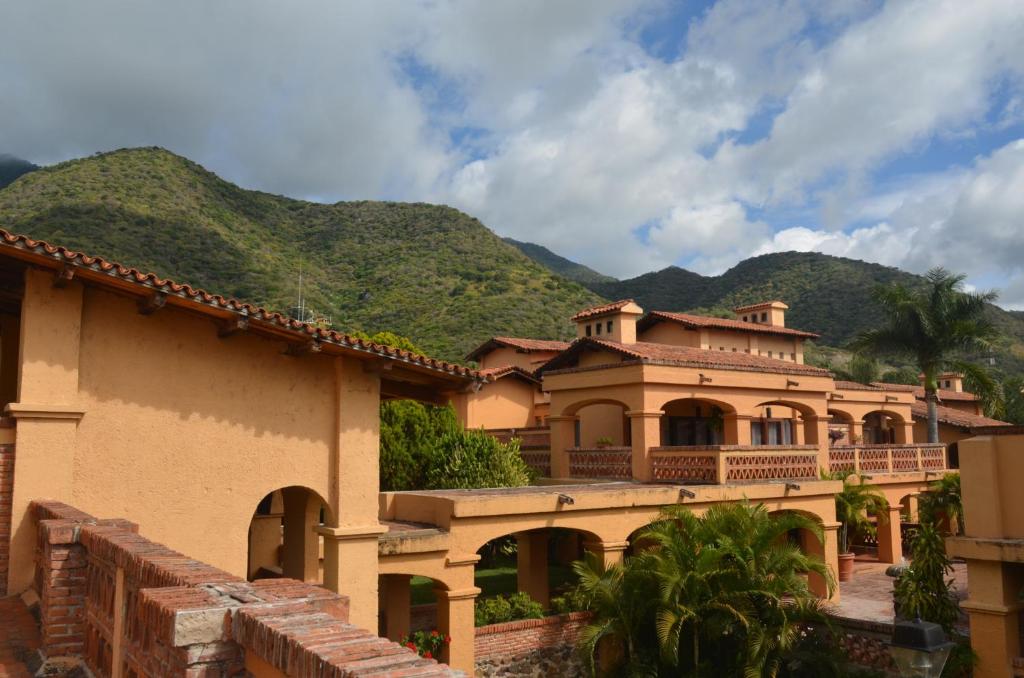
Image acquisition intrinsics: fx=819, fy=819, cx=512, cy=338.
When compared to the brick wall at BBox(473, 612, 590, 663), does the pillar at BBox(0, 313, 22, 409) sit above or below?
above

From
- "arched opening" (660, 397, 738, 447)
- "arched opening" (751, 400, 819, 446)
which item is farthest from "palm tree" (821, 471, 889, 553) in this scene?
"arched opening" (660, 397, 738, 447)

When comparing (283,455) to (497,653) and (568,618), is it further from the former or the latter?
(568,618)

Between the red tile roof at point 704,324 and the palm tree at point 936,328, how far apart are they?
3714 millimetres

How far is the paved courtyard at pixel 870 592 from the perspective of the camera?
63.6ft

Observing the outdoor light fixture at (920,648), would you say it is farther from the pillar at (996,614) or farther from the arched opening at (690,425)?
the arched opening at (690,425)

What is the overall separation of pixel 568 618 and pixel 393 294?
46.9m

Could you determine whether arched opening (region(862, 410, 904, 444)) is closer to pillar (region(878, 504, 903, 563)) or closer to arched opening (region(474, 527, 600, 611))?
pillar (region(878, 504, 903, 563))

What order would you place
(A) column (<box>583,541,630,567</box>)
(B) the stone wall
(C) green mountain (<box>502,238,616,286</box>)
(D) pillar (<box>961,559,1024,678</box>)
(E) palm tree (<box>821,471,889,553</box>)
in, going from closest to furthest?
(D) pillar (<box>961,559,1024,678</box>)
(B) the stone wall
(A) column (<box>583,541,630,567</box>)
(E) palm tree (<box>821,471,889,553</box>)
(C) green mountain (<box>502,238,616,286</box>)

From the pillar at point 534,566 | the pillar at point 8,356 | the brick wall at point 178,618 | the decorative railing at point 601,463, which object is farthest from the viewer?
the decorative railing at point 601,463

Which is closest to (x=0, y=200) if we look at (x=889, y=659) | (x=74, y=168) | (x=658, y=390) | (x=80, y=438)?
(x=74, y=168)

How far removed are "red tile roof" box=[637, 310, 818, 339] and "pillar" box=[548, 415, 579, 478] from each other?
917 centimetres

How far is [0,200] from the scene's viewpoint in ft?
171

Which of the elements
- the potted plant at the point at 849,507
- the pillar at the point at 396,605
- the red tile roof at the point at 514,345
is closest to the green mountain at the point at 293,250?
the red tile roof at the point at 514,345

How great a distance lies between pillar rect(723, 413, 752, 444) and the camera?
23562 mm
